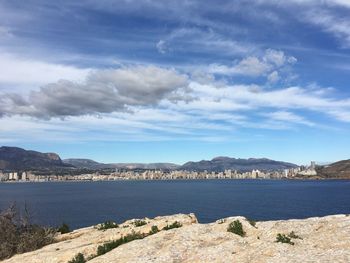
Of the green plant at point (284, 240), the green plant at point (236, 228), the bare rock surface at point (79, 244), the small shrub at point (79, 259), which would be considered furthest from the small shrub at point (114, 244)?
the green plant at point (284, 240)

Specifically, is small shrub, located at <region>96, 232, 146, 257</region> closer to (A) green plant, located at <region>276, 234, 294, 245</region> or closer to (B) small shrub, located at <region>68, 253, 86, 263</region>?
(B) small shrub, located at <region>68, 253, 86, 263</region>

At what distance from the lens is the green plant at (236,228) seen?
1575 inches

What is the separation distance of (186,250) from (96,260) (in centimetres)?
773

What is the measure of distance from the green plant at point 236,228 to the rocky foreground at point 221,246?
1.57 feet

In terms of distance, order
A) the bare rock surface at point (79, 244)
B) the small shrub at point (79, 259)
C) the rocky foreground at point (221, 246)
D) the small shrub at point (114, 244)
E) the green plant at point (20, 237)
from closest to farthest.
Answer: the rocky foreground at point (221, 246) < the small shrub at point (79, 259) < the small shrub at point (114, 244) < the bare rock surface at point (79, 244) < the green plant at point (20, 237)

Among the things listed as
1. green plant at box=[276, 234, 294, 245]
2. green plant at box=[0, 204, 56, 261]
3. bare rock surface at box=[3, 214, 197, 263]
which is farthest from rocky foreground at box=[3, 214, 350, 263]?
green plant at box=[0, 204, 56, 261]

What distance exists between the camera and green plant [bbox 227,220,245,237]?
40000 mm

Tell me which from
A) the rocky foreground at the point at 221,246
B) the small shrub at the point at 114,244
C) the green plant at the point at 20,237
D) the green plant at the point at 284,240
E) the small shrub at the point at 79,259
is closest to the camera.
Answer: the rocky foreground at the point at 221,246

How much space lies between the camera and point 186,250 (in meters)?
33.3

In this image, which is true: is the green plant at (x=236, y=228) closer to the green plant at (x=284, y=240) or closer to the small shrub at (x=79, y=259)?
the green plant at (x=284, y=240)

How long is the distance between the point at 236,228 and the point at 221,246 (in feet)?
25.6

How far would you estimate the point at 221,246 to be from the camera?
3303 cm

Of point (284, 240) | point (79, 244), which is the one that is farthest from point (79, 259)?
point (284, 240)

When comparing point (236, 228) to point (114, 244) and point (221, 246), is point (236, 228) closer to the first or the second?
point (221, 246)
